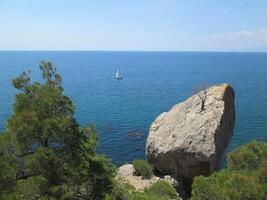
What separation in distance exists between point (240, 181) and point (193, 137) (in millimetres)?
20487

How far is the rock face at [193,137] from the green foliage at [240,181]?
15.3 metres

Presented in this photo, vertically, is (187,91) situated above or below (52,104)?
below

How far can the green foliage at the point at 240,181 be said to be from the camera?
47.5 ft

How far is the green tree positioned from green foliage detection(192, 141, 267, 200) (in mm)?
4515

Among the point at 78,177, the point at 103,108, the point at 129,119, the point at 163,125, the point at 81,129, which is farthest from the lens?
the point at 103,108

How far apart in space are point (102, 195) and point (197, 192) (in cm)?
446

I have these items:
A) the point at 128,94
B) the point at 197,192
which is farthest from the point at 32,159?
the point at 128,94

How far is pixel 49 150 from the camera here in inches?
607

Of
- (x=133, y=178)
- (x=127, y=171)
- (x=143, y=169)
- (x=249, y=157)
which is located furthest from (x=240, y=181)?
(x=127, y=171)

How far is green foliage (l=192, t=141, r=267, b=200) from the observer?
14.5 m

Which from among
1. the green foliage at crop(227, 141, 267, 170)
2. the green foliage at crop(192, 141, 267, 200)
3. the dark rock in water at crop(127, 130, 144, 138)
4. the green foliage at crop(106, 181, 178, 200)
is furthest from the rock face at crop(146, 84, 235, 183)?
the dark rock in water at crop(127, 130, 144, 138)

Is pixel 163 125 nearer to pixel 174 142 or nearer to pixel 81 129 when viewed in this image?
pixel 174 142

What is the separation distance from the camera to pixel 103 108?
81.2 meters

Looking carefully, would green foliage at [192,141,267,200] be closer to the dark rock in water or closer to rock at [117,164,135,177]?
rock at [117,164,135,177]
